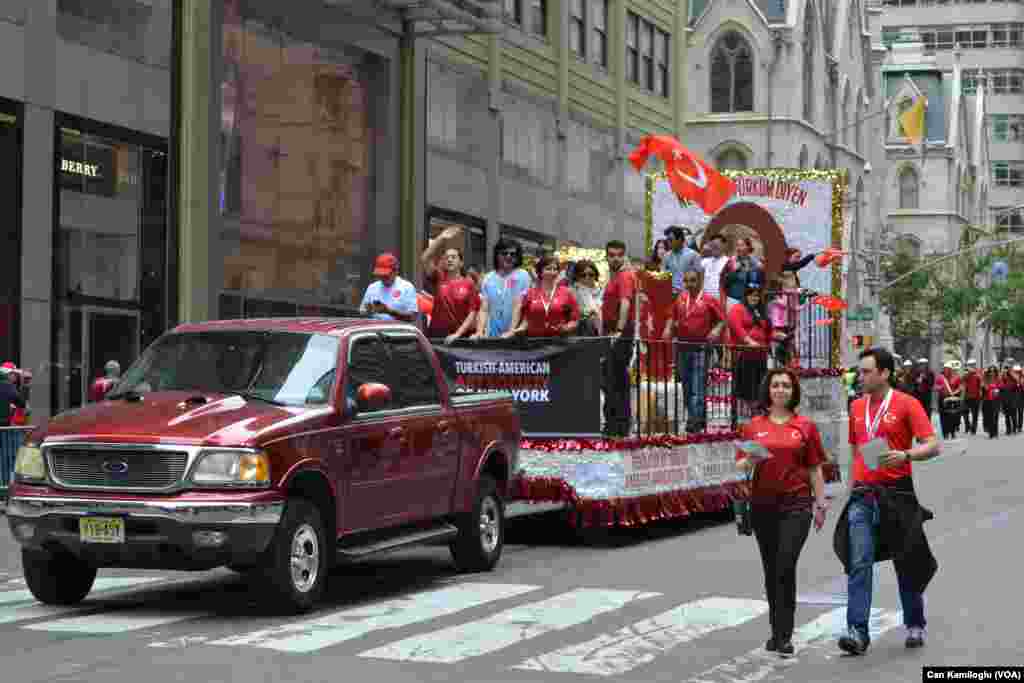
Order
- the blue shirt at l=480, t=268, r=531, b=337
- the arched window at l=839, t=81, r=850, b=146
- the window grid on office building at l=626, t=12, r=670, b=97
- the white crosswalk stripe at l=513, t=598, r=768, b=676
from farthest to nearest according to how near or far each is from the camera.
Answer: the arched window at l=839, t=81, r=850, b=146 → the window grid on office building at l=626, t=12, r=670, b=97 → the blue shirt at l=480, t=268, r=531, b=337 → the white crosswalk stripe at l=513, t=598, r=768, b=676

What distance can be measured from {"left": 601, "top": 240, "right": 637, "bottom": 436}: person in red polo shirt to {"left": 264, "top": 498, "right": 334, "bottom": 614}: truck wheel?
4934 mm

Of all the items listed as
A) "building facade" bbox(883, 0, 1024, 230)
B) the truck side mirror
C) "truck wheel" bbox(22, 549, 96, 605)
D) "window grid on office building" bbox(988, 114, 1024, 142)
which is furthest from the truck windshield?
"window grid on office building" bbox(988, 114, 1024, 142)

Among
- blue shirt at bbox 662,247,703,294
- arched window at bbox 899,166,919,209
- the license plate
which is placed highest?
arched window at bbox 899,166,919,209

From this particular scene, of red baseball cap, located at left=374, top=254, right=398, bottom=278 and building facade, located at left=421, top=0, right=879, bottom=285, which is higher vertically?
building facade, located at left=421, top=0, right=879, bottom=285

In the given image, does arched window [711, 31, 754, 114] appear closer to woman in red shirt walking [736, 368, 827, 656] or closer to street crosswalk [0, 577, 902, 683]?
street crosswalk [0, 577, 902, 683]

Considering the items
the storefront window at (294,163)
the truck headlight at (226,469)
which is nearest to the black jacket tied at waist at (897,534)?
the truck headlight at (226,469)

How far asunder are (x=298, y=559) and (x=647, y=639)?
232cm

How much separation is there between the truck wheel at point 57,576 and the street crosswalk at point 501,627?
0.13 m

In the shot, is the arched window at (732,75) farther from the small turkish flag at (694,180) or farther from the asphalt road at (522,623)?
the asphalt road at (522,623)

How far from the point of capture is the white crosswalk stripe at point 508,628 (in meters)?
10.7

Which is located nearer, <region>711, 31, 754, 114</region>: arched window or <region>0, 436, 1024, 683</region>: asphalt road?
<region>0, 436, 1024, 683</region>: asphalt road

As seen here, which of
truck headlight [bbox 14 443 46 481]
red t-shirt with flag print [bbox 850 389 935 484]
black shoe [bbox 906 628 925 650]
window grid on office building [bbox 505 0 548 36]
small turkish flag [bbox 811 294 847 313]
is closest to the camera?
red t-shirt with flag print [bbox 850 389 935 484]

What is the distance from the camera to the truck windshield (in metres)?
12.9

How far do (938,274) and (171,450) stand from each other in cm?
8769
